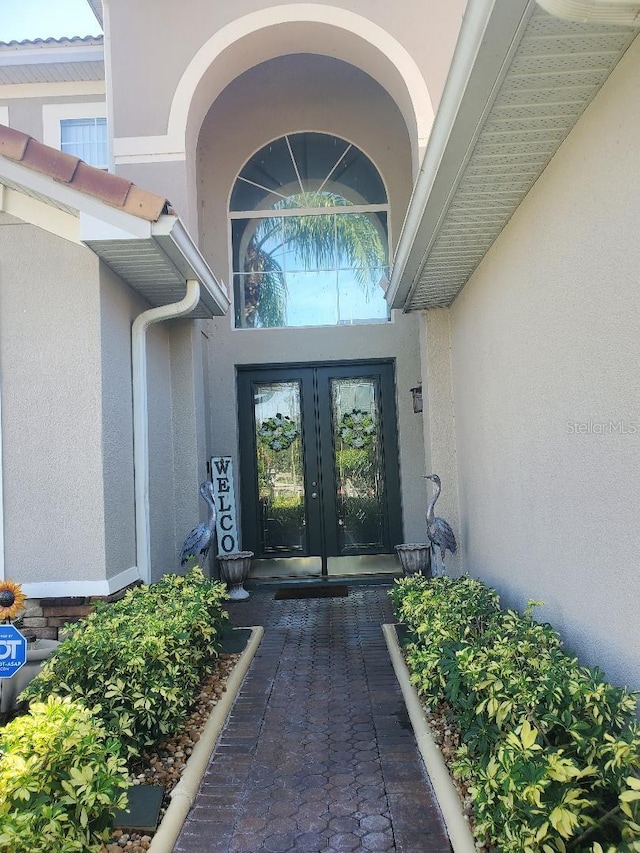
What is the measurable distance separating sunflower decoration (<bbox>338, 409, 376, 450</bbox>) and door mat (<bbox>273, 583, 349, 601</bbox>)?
6.38 ft

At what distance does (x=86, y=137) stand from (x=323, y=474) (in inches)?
243

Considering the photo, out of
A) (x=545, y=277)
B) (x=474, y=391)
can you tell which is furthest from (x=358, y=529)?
(x=545, y=277)

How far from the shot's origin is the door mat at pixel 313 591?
26.1ft

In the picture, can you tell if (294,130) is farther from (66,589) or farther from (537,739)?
(537,739)

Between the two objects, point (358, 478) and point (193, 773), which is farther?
point (358, 478)

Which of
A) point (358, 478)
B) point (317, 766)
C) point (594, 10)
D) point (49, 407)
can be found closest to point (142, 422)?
point (49, 407)

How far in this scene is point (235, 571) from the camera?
7992mm

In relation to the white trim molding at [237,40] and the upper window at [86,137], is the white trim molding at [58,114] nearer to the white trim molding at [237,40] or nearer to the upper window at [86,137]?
the upper window at [86,137]

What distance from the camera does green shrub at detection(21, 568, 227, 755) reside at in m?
3.49

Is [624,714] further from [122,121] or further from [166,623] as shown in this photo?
[122,121]

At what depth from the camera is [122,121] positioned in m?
7.07

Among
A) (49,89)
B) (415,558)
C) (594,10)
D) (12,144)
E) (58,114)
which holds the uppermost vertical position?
(49,89)

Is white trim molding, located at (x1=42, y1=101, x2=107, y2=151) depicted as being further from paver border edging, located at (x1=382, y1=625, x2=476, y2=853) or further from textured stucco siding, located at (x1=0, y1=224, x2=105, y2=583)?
paver border edging, located at (x1=382, y1=625, x2=476, y2=853)

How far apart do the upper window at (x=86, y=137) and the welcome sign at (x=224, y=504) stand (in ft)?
16.1
